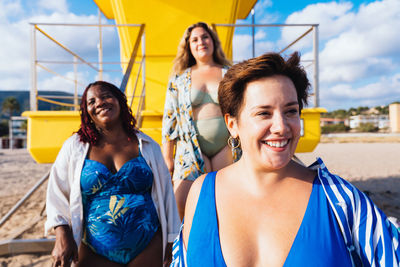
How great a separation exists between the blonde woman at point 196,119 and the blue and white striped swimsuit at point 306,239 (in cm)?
103

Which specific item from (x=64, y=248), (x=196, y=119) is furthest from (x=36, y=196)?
(x=196, y=119)

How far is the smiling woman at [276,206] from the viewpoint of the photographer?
0.89 meters

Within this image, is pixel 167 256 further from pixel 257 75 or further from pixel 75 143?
pixel 257 75

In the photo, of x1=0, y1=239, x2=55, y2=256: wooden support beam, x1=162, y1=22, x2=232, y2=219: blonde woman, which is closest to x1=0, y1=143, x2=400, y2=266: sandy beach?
x1=0, y1=239, x2=55, y2=256: wooden support beam

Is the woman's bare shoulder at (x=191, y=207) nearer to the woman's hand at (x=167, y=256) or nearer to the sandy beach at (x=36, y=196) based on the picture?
the woman's hand at (x=167, y=256)

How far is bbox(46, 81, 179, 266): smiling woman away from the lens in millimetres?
1719

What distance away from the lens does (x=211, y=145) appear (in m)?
2.16

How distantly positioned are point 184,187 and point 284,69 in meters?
1.35

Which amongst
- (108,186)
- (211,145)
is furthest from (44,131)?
(211,145)

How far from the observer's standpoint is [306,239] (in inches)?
35.8

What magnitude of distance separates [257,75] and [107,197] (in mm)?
1235

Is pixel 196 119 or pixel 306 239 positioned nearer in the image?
pixel 306 239

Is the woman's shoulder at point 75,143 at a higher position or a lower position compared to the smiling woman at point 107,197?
higher

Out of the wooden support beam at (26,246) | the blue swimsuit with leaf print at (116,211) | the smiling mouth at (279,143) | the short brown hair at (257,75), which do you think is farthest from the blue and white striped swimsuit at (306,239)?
the wooden support beam at (26,246)
